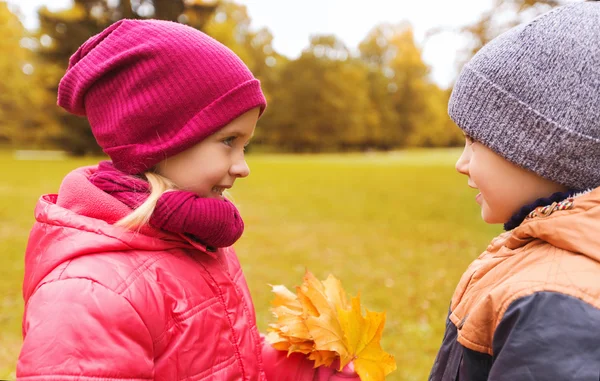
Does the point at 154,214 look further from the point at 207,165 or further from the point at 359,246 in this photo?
the point at 359,246

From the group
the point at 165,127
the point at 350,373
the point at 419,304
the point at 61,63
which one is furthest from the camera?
the point at 61,63

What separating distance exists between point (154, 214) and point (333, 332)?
75 cm

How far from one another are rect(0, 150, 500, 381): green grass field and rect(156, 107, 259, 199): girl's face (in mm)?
811

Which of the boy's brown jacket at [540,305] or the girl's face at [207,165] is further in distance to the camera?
the girl's face at [207,165]

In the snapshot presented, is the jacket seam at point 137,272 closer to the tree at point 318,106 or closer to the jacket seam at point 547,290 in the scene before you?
the jacket seam at point 547,290

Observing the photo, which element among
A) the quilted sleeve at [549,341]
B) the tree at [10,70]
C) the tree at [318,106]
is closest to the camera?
the quilted sleeve at [549,341]

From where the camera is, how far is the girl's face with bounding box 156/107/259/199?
1.62m

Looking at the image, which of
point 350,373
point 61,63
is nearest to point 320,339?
point 350,373

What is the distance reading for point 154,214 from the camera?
59.2 inches

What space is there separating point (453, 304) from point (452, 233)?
26.5 ft

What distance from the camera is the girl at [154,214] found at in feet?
4.39

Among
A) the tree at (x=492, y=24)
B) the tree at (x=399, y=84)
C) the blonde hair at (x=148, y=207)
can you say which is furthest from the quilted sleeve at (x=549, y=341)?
the tree at (x=399, y=84)

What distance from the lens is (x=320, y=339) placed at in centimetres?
176

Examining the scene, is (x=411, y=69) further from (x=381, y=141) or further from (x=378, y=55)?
(x=381, y=141)
